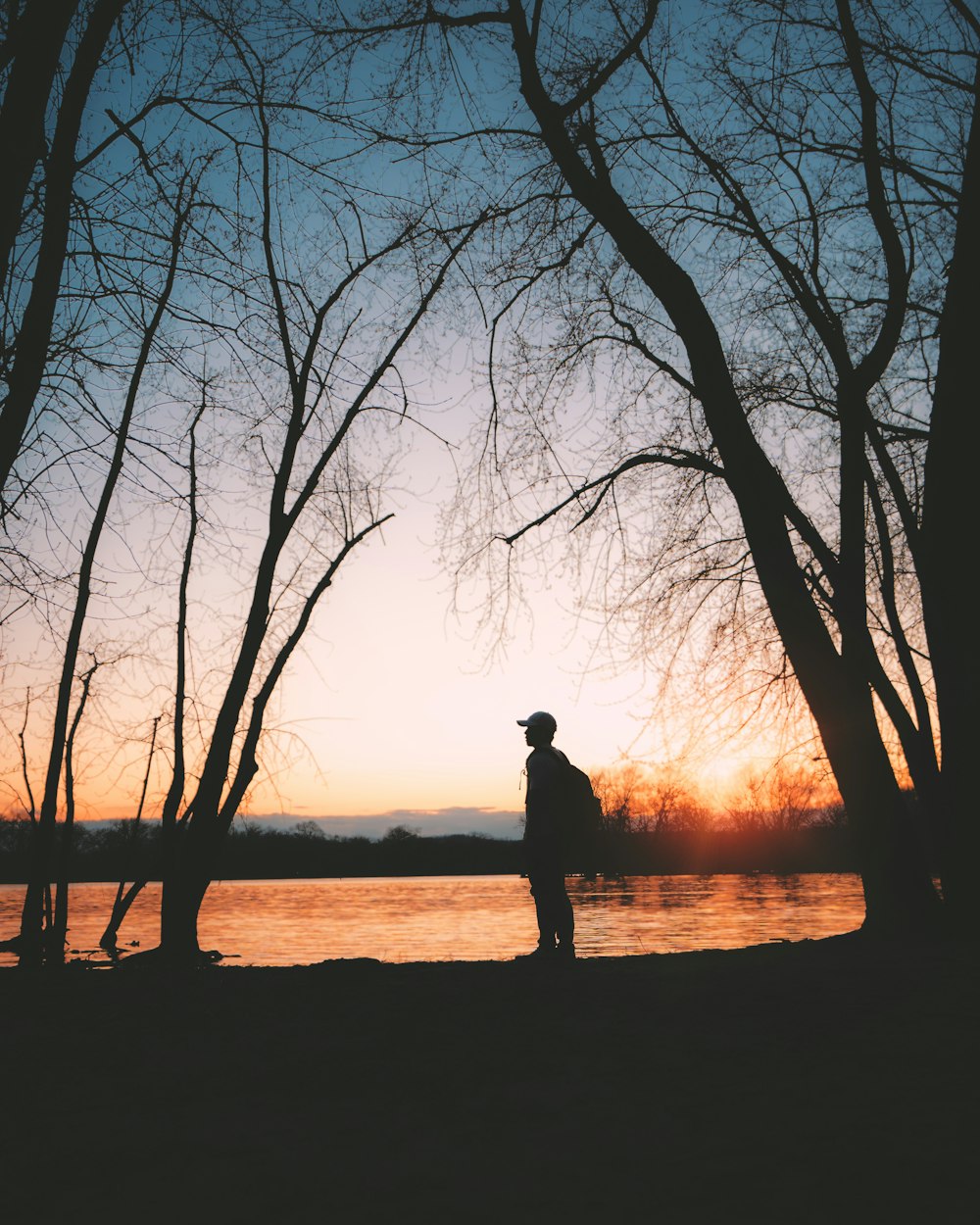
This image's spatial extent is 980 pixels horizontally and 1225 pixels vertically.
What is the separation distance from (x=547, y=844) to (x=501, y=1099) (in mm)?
3956

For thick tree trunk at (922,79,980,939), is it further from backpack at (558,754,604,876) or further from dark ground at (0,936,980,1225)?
backpack at (558,754,604,876)

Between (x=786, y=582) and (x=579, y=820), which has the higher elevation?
(x=786, y=582)

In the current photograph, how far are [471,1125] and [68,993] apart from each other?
3.18 m

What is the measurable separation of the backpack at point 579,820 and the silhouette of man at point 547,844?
5 centimetres

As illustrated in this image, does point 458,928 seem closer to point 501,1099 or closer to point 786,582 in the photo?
point 786,582

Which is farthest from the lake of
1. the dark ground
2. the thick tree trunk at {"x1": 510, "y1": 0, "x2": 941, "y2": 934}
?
the dark ground

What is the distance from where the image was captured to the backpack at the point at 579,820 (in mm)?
7457

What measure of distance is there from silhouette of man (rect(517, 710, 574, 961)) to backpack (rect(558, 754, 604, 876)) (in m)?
0.05

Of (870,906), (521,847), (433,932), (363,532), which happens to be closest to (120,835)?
(433,932)

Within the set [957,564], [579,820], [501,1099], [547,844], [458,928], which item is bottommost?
[458,928]

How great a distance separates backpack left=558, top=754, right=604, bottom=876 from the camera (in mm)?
7457

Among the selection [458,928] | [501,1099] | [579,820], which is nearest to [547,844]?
[579,820]

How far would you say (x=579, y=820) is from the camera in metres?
7.51

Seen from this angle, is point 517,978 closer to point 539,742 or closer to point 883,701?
point 539,742
